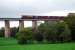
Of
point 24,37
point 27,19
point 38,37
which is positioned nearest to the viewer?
point 24,37

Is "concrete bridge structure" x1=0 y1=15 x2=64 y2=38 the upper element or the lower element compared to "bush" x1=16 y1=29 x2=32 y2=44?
upper

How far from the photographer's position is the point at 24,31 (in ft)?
236

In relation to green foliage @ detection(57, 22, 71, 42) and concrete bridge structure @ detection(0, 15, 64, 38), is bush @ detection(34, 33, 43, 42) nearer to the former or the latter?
green foliage @ detection(57, 22, 71, 42)

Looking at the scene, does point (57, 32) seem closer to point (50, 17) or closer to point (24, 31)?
point (24, 31)

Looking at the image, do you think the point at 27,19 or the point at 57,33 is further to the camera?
the point at 27,19

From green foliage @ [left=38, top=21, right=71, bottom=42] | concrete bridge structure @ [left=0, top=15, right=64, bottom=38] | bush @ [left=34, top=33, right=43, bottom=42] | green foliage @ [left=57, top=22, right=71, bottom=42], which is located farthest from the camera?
concrete bridge structure @ [left=0, top=15, right=64, bottom=38]

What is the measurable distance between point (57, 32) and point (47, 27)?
5.15 metres

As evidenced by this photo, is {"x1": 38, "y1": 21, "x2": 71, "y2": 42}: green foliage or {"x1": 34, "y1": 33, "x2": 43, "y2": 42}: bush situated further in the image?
{"x1": 34, "y1": 33, "x2": 43, "y2": 42}: bush

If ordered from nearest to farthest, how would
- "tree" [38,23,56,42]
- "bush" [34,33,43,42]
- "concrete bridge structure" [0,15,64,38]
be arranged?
"tree" [38,23,56,42]
"bush" [34,33,43,42]
"concrete bridge structure" [0,15,64,38]

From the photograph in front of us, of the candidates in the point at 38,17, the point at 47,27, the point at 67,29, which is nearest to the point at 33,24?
the point at 38,17

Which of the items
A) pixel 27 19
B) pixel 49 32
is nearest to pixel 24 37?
pixel 49 32

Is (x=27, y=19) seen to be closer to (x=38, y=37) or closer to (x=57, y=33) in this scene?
(x=38, y=37)

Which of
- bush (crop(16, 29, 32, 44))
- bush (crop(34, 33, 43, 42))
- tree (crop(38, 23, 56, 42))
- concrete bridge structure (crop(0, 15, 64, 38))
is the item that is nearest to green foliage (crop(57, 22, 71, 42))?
tree (crop(38, 23, 56, 42))

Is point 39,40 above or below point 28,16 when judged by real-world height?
below
